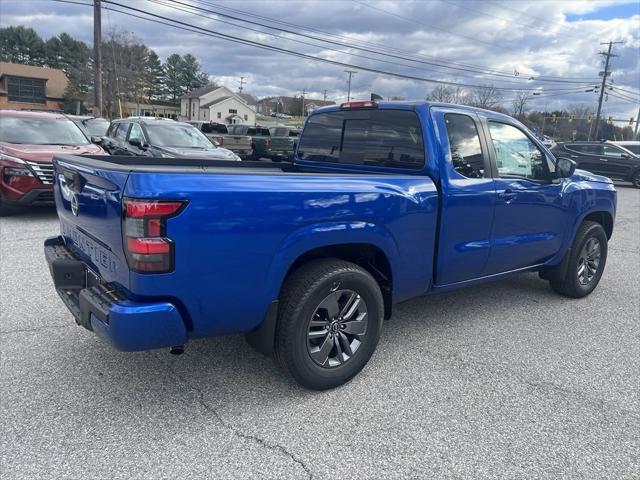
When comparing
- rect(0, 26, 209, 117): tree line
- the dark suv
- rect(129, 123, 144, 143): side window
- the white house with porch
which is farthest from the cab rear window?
the white house with porch

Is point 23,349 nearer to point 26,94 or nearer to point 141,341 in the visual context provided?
point 141,341

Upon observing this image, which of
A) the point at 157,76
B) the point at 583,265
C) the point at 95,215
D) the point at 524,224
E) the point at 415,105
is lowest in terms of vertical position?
the point at 583,265

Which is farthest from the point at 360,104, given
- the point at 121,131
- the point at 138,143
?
the point at 121,131

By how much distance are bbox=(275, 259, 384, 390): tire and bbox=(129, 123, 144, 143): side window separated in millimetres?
9496

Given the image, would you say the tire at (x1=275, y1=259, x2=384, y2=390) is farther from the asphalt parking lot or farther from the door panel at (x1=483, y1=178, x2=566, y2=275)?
the door panel at (x1=483, y1=178, x2=566, y2=275)

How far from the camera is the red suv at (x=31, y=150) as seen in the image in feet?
25.4

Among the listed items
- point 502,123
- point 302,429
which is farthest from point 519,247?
point 302,429

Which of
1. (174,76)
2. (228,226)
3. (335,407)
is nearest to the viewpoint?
(228,226)

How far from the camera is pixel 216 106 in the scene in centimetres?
8556

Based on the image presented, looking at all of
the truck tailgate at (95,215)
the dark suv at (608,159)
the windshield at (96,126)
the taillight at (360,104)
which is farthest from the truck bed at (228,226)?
the dark suv at (608,159)

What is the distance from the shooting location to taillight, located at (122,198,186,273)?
2416 millimetres

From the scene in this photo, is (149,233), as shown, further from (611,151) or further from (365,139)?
(611,151)

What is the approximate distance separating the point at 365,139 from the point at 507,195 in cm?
129

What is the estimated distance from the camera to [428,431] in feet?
9.49
